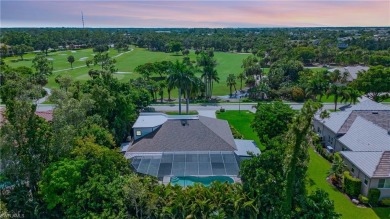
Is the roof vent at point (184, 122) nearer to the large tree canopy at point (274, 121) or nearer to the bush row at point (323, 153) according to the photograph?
the large tree canopy at point (274, 121)

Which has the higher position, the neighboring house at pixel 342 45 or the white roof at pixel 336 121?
the neighboring house at pixel 342 45

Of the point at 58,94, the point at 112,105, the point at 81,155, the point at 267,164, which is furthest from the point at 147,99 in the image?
the point at 267,164

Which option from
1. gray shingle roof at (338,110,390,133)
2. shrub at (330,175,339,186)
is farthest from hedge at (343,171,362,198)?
gray shingle roof at (338,110,390,133)

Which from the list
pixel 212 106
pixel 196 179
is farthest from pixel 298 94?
pixel 196 179

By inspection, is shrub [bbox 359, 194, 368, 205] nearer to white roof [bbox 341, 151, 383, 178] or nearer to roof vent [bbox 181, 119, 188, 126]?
white roof [bbox 341, 151, 383, 178]

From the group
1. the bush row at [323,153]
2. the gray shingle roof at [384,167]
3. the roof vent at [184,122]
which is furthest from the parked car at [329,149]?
the roof vent at [184,122]

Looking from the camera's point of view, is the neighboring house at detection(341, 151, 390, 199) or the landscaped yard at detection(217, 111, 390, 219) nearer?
the landscaped yard at detection(217, 111, 390, 219)

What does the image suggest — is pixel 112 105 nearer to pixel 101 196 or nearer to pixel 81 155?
pixel 81 155

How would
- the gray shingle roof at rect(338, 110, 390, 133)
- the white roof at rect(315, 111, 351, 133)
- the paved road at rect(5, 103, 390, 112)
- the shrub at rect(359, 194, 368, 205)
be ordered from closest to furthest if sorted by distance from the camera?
the shrub at rect(359, 194, 368, 205) → the gray shingle roof at rect(338, 110, 390, 133) → the white roof at rect(315, 111, 351, 133) → the paved road at rect(5, 103, 390, 112)
